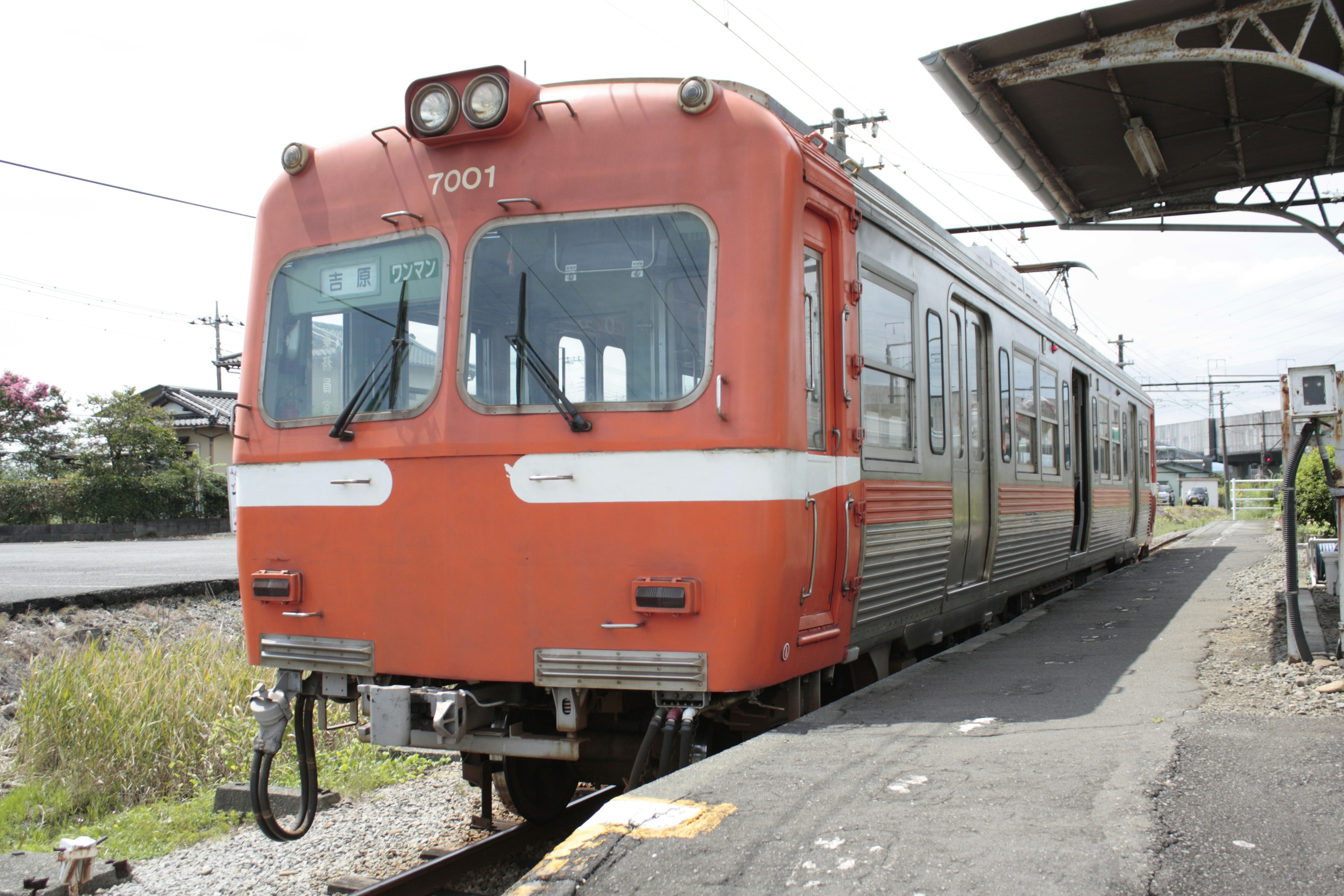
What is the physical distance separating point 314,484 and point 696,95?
231 centimetres

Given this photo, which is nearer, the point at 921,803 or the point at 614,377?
the point at 921,803

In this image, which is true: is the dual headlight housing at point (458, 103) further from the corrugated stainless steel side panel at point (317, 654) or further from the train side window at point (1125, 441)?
the train side window at point (1125, 441)

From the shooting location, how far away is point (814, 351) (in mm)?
4266

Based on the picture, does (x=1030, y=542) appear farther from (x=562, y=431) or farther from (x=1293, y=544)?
(x=562, y=431)

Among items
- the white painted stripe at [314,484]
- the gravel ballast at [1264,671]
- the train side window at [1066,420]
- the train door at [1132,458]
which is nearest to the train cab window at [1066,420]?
the train side window at [1066,420]

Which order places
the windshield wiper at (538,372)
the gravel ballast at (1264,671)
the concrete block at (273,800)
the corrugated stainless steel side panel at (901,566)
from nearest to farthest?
the windshield wiper at (538,372)
the gravel ballast at (1264,671)
the corrugated stainless steel side panel at (901,566)
the concrete block at (273,800)

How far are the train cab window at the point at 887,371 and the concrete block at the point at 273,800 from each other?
11.3 ft

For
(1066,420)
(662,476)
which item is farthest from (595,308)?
(1066,420)

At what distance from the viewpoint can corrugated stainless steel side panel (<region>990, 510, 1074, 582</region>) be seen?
7.26 m

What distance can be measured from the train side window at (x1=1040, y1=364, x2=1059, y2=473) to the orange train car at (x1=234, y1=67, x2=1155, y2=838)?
424 cm

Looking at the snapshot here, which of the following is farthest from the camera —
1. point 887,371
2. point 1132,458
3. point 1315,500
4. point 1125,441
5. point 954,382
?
point 1315,500

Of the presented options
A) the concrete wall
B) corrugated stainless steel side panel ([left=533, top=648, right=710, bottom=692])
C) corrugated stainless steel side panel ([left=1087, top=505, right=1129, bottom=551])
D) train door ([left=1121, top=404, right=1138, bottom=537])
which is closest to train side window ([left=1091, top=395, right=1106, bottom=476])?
corrugated stainless steel side panel ([left=1087, top=505, right=1129, bottom=551])

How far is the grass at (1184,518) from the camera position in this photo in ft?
100

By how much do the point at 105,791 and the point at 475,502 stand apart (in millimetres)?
3594
